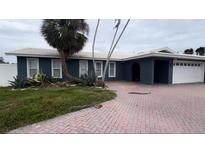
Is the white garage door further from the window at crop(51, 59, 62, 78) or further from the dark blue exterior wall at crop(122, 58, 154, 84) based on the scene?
the window at crop(51, 59, 62, 78)

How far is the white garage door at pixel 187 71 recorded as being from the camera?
12.4 m

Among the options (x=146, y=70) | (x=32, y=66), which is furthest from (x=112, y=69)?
(x=32, y=66)

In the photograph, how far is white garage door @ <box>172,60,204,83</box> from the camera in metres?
12.4

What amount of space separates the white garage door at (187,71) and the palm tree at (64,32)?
873cm

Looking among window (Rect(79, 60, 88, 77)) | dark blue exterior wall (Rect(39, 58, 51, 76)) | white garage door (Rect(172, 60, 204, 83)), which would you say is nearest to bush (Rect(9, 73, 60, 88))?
dark blue exterior wall (Rect(39, 58, 51, 76))

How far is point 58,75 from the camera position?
1262cm

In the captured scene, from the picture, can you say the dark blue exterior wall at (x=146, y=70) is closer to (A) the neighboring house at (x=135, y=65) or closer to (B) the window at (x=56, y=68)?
(A) the neighboring house at (x=135, y=65)

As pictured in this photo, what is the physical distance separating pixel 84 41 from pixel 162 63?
756 centimetres

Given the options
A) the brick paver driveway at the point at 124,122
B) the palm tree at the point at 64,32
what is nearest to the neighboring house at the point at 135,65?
the palm tree at the point at 64,32

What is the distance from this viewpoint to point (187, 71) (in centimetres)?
1313

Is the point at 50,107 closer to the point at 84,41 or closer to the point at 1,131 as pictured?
the point at 1,131

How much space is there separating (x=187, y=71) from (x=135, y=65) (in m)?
5.03
